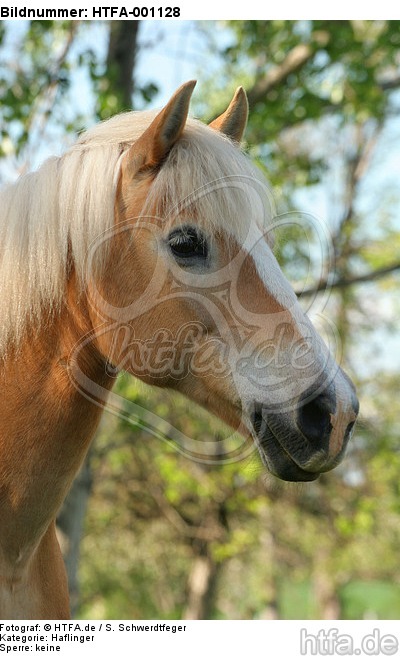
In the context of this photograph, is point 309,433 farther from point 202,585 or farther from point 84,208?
point 202,585

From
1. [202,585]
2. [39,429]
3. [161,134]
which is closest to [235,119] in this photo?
[161,134]

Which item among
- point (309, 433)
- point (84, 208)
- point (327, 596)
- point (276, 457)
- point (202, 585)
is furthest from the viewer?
point (327, 596)

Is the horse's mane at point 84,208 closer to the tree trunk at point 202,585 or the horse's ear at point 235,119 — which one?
the horse's ear at point 235,119

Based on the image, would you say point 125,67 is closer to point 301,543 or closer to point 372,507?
point 372,507

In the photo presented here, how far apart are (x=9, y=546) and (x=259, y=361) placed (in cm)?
125

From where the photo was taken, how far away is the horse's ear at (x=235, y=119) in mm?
3355

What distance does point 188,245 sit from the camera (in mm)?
2742

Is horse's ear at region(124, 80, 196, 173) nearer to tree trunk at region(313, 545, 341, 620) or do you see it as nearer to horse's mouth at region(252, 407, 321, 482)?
horse's mouth at region(252, 407, 321, 482)

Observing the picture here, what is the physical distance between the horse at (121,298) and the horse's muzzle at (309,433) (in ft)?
0.05

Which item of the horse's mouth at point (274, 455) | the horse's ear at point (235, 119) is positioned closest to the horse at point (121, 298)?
the horse's mouth at point (274, 455)

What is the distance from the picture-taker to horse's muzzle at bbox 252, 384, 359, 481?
245 cm

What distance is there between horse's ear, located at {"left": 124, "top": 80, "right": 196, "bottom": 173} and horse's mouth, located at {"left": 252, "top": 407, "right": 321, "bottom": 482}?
1.10 metres

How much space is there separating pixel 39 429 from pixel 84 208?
2.99ft
